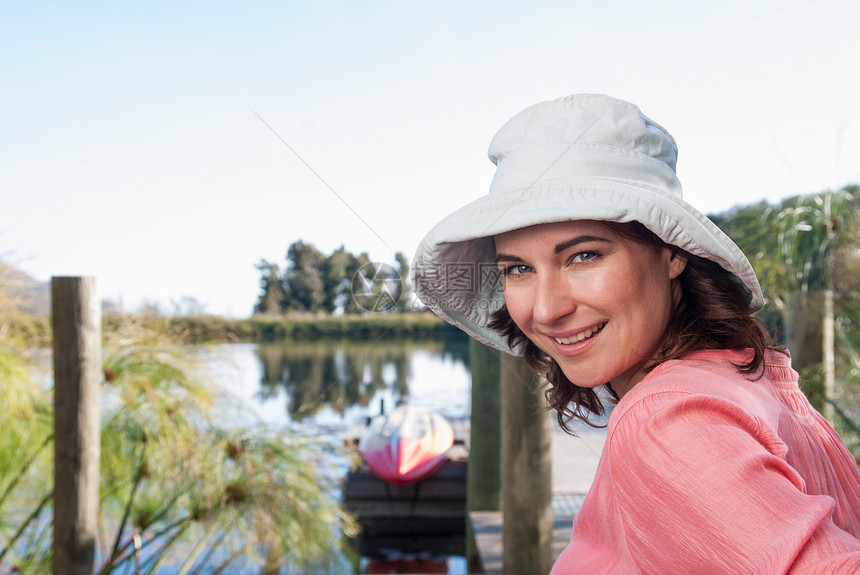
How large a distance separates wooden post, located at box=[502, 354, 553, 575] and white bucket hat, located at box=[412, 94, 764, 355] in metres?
0.99

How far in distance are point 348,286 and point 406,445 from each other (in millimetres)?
4515

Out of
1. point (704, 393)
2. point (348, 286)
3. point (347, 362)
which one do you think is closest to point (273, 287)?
point (348, 286)

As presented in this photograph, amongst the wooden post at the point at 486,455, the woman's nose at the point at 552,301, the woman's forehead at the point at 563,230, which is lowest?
the wooden post at the point at 486,455

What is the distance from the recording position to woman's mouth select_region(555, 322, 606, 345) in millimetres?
514

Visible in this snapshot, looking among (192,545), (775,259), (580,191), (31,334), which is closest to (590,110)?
(580,191)

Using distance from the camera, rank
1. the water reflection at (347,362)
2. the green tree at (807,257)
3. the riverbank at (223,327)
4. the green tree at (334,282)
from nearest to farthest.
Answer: the green tree at (334,282) < the green tree at (807,257) < the riverbank at (223,327) < the water reflection at (347,362)

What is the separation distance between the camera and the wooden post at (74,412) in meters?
1.87

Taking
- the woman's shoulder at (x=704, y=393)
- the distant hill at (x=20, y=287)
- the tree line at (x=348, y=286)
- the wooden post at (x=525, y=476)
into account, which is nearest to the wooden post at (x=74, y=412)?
the tree line at (x=348, y=286)

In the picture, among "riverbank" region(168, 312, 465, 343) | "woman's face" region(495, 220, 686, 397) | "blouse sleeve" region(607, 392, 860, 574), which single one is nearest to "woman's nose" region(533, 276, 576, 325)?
"woman's face" region(495, 220, 686, 397)

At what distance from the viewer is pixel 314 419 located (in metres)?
3.01

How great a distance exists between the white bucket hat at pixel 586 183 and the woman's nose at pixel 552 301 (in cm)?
5

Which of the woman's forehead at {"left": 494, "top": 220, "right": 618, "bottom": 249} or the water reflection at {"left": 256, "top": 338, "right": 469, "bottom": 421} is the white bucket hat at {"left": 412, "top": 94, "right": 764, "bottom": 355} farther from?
the water reflection at {"left": 256, "top": 338, "right": 469, "bottom": 421}

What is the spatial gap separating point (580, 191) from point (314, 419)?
8.87ft

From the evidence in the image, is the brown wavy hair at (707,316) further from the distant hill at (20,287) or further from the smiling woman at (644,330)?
the distant hill at (20,287)
